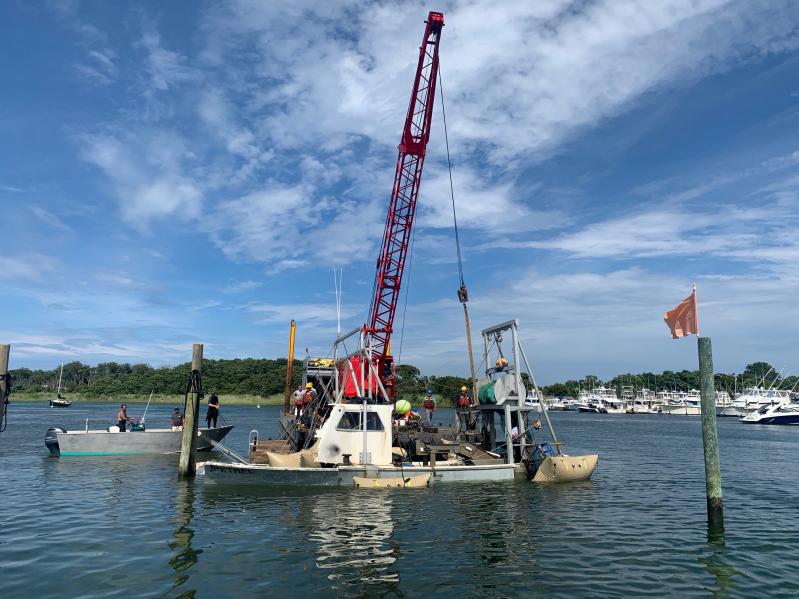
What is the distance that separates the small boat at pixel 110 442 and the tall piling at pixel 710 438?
2187 centimetres

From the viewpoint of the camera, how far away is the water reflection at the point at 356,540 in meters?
10.2

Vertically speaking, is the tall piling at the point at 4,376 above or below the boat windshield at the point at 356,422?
above

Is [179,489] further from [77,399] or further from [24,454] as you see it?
[77,399]

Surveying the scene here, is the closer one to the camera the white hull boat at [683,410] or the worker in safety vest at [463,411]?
the worker in safety vest at [463,411]

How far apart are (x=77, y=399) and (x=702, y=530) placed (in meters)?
144

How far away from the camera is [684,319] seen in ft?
46.0

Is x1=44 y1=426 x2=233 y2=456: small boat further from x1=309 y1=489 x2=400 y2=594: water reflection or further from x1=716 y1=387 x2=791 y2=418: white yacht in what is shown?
x1=716 y1=387 x2=791 y2=418: white yacht

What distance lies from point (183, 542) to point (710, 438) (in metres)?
13.2

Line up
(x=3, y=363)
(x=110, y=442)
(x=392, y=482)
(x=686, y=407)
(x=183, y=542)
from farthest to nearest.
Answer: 1. (x=686, y=407)
2. (x=110, y=442)
3. (x=392, y=482)
4. (x=3, y=363)
5. (x=183, y=542)

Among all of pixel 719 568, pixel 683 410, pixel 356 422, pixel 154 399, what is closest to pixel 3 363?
pixel 356 422

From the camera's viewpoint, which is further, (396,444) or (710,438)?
(396,444)

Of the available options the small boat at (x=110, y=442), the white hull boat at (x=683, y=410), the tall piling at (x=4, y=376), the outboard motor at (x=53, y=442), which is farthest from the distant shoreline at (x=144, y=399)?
Result: the tall piling at (x=4, y=376)

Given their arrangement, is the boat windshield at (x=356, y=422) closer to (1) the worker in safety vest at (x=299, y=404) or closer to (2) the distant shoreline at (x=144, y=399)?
(1) the worker in safety vest at (x=299, y=404)

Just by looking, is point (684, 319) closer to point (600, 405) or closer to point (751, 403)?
point (751, 403)
